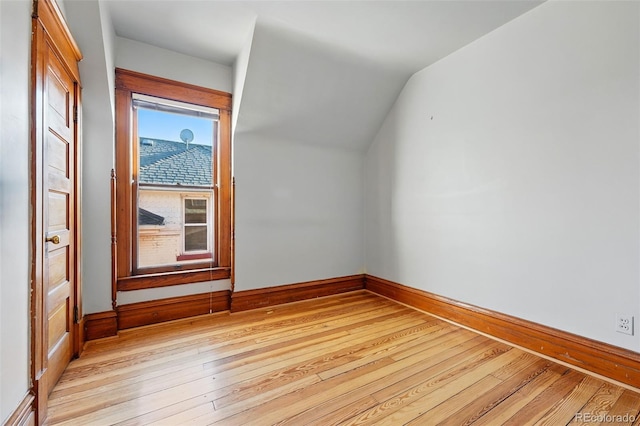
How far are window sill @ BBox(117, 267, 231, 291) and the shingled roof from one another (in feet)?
2.86

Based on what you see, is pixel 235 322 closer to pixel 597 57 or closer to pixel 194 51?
pixel 194 51

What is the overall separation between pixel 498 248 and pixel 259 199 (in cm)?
230

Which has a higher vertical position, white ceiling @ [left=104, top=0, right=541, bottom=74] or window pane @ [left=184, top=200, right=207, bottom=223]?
white ceiling @ [left=104, top=0, right=541, bottom=74]

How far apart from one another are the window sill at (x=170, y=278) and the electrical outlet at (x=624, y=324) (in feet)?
10.0

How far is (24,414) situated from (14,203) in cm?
90

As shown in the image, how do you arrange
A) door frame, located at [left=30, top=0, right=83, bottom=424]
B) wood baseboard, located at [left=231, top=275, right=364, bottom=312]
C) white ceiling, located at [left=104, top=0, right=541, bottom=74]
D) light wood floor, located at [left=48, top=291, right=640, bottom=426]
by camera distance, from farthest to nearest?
wood baseboard, located at [left=231, top=275, right=364, bottom=312]
white ceiling, located at [left=104, top=0, right=541, bottom=74]
light wood floor, located at [left=48, top=291, right=640, bottom=426]
door frame, located at [left=30, top=0, right=83, bottom=424]

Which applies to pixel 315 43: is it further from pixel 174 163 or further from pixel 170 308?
pixel 170 308

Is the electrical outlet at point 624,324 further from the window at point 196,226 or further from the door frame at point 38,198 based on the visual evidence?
the window at point 196,226

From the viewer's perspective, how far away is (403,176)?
325 cm

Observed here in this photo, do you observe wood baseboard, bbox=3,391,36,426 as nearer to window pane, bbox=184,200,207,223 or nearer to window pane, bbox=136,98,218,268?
window pane, bbox=136,98,218,268

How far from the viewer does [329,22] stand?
224cm

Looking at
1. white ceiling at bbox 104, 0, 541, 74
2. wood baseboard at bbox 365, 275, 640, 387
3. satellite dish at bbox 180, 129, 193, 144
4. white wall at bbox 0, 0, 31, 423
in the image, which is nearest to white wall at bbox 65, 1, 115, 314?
white ceiling at bbox 104, 0, 541, 74

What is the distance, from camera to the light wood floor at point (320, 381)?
1.44 metres

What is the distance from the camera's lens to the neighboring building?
2.66m
